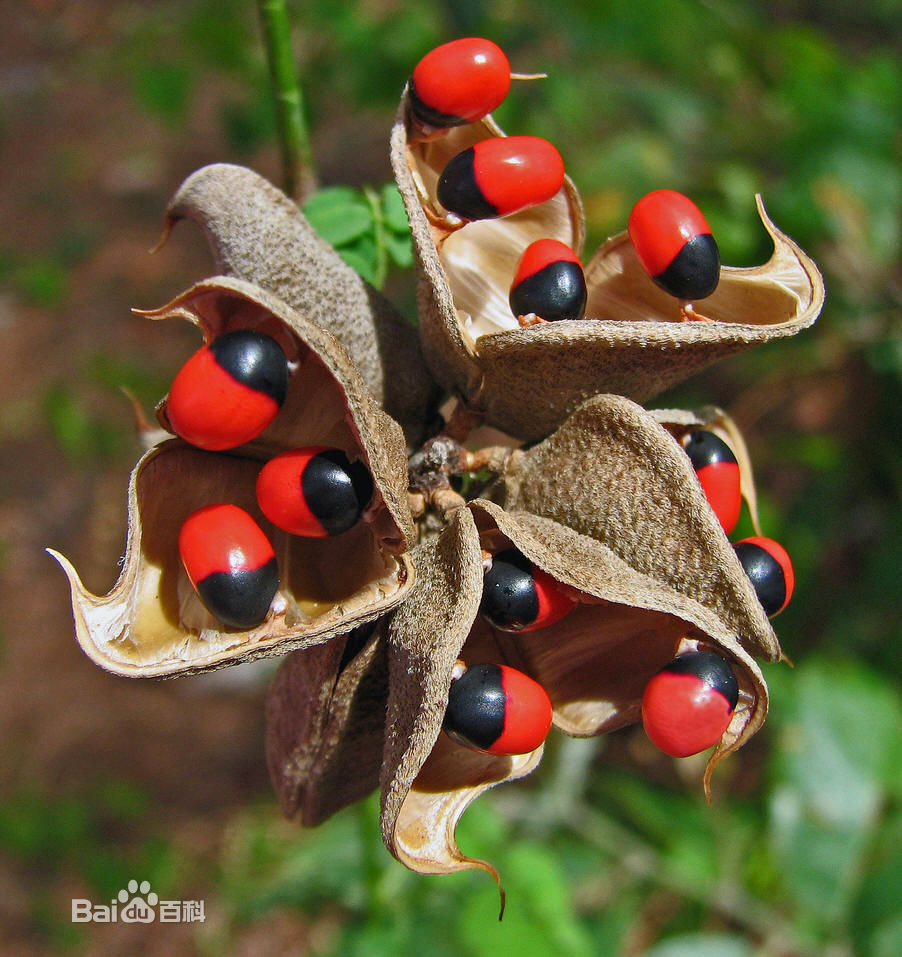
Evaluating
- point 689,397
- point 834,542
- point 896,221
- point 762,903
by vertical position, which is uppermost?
point 896,221

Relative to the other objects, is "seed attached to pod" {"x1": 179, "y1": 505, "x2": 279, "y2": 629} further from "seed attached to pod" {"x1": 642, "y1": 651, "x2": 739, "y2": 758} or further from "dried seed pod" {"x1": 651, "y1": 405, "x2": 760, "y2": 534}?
"dried seed pod" {"x1": 651, "y1": 405, "x2": 760, "y2": 534}

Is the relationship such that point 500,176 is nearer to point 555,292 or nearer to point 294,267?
point 555,292

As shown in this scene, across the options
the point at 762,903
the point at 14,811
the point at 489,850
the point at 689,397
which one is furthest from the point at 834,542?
the point at 14,811

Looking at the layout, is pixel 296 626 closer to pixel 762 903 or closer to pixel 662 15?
pixel 762 903

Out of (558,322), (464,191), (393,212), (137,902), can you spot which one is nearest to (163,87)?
(393,212)

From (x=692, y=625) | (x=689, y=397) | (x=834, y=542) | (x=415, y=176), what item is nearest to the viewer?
(x=692, y=625)

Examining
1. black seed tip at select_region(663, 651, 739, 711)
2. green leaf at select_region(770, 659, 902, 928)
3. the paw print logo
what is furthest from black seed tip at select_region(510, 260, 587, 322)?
the paw print logo

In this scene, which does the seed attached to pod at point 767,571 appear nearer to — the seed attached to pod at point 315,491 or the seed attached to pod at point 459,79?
the seed attached to pod at point 315,491
